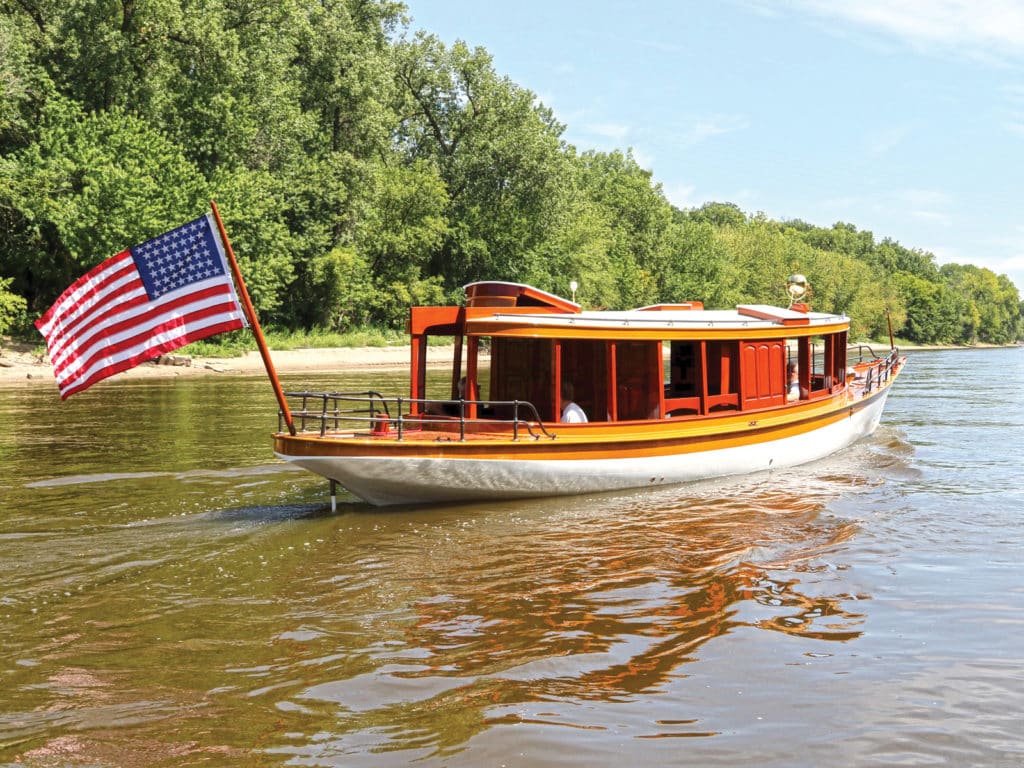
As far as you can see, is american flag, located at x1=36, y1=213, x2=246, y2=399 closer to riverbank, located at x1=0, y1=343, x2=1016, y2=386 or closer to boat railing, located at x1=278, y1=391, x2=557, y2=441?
boat railing, located at x1=278, y1=391, x2=557, y2=441

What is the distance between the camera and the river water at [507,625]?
6.38m

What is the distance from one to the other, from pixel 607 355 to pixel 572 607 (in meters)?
6.43

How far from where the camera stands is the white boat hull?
12828mm

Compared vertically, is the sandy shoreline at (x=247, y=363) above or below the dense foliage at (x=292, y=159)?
below

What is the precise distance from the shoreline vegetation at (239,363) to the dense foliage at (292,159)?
220 centimetres

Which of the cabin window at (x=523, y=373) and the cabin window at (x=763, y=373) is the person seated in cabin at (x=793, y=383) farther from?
the cabin window at (x=523, y=373)

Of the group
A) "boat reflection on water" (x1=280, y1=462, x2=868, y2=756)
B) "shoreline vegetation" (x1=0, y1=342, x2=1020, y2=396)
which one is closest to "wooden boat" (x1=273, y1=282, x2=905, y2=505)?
"boat reflection on water" (x1=280, y1=462, x2=868, y2=756)

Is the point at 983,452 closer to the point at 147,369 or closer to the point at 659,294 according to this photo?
the point at 147,369

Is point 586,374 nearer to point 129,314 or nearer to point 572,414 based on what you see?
point 572,414

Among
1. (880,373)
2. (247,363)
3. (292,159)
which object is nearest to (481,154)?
(292,159)

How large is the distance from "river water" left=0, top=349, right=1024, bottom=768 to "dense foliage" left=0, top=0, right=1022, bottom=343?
94.4ft

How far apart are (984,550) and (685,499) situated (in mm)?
4425

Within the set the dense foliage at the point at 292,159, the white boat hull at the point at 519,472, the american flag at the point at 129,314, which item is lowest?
the white boat hull at the point at 519,472

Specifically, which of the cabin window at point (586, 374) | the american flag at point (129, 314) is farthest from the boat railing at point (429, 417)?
the american flag at point (129, 314)
